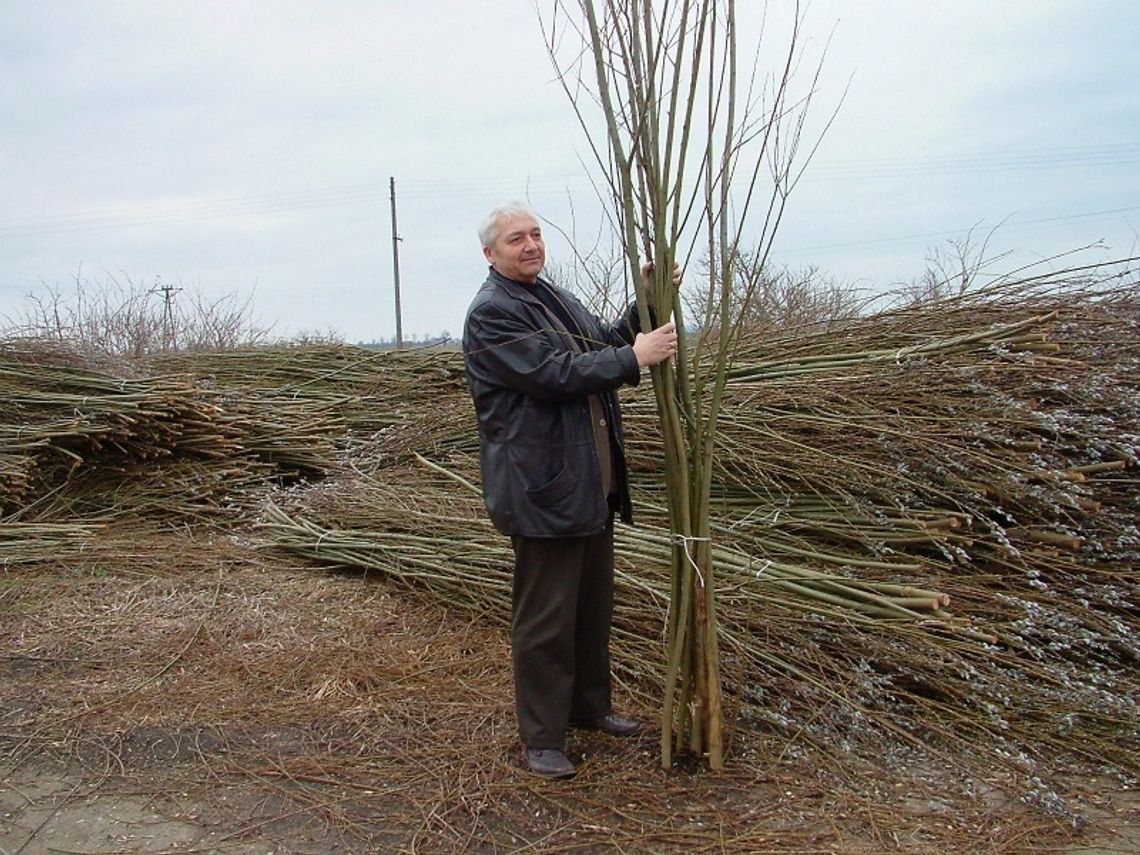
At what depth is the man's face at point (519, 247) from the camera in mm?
2781

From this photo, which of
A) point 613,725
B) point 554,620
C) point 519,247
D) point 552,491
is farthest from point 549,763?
point 519,247

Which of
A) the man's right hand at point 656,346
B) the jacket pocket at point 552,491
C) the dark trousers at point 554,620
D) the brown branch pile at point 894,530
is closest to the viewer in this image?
the man's right hand at point 656,346

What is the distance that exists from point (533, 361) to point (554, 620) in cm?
73

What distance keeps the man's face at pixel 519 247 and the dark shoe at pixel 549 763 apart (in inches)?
53.2

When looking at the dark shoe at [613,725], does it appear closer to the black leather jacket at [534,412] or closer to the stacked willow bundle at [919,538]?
the stacked willow bundle at [919,538]

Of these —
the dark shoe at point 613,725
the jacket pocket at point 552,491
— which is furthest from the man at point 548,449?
the dark shoe at point 613,725

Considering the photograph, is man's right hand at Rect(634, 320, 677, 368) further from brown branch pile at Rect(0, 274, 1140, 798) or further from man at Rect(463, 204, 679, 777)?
brown branch pile at Rect(0, 274, 1140, 798)

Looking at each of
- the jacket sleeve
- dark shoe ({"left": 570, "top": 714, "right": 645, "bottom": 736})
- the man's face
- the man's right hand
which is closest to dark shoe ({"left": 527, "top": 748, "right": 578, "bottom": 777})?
dark shoe ({"left": 570, "top": 714, "right": 645, "bottom": 736})

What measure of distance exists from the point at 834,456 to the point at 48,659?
323 cm

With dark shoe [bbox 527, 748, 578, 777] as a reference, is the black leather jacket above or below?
above

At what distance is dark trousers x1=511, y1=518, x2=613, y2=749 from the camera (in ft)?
9.12

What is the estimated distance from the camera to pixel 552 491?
266 cm

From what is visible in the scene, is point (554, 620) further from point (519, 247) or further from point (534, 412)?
point (519, 247)

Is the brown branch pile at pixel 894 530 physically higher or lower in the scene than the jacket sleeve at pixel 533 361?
lower
